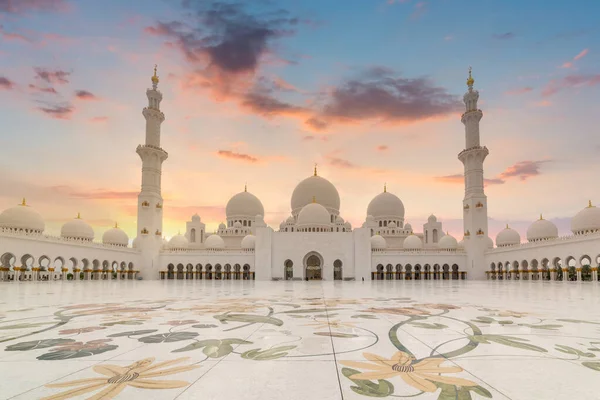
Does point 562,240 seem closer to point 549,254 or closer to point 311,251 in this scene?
point 549,254

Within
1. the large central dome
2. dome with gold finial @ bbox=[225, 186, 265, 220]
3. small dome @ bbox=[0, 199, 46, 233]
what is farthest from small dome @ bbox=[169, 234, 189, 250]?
small dome @ bbox=[0, 199, 46, 233]

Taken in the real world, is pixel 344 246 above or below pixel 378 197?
below

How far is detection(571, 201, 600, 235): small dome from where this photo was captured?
110 feet

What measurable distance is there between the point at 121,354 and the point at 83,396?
45.2 inches

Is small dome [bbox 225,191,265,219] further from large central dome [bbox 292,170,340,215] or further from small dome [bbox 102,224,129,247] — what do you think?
small dome [bbox 102,224,129,247]

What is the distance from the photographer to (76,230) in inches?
1567

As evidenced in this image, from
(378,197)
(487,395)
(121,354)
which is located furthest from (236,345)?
(378,197)

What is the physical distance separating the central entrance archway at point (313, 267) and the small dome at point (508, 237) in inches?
845

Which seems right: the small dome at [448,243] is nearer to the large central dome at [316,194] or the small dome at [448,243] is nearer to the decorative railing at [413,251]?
the decorative railing at [413,251]

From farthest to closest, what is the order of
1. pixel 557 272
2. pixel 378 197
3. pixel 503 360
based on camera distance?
pixel 378 197 < pixel 557 272 < pixel 503 360

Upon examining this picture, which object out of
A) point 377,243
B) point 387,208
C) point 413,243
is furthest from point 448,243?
point 387,208

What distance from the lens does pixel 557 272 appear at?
114 feet

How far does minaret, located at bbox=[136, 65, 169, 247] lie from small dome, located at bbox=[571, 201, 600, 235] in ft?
129

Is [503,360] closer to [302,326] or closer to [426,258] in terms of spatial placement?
[302,326]
